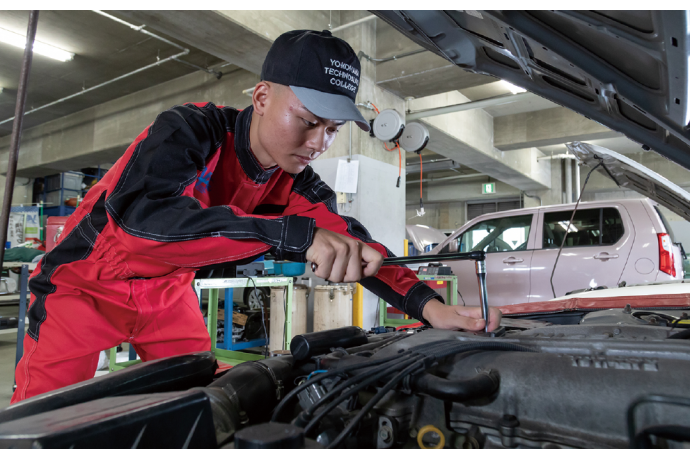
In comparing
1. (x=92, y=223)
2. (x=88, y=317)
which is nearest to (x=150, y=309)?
(x=88, y=317)

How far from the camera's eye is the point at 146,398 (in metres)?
0.65

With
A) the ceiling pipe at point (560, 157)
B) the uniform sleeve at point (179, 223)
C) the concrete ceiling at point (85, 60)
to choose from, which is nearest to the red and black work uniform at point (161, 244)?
the uniform sleeve at point (179, 223)

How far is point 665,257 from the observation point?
396cm

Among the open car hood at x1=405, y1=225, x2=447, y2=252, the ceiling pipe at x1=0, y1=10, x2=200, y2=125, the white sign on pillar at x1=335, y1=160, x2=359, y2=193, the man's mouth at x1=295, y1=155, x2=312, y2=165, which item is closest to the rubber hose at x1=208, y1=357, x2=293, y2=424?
the man's mouth at x1=295, y1=155, x2=312, y2=165

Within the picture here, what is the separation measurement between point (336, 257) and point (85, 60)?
739 cm

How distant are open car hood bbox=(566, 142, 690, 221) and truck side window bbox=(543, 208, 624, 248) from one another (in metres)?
1.16

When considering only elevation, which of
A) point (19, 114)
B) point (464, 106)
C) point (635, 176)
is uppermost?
point (464, 106)

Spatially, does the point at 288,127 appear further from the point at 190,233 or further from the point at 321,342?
the point at 321,342

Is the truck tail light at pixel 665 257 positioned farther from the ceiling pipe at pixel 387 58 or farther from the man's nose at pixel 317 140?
the man's nose at pixel 317 140

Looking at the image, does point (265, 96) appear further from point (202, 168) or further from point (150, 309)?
point (150, 309)

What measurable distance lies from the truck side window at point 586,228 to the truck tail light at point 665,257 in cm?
33

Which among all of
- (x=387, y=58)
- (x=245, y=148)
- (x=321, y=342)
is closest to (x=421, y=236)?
(x=387, y=58)

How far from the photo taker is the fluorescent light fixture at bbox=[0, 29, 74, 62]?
5.96 m

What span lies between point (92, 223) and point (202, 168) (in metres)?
0.32
